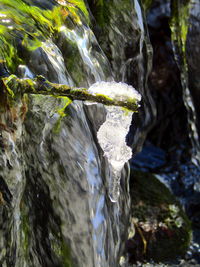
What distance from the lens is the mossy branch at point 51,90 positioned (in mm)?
2119

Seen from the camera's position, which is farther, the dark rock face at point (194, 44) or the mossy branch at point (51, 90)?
the dark rock face at point (194, 44)

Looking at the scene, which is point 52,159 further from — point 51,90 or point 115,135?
point 51,90

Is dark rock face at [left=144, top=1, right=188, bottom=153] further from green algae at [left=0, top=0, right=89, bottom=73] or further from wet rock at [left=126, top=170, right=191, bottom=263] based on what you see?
green algae at [left=0, top=0, right=89, bottom=73]

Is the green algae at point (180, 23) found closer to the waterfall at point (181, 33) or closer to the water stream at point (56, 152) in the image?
the waterfall at point (181, 33)

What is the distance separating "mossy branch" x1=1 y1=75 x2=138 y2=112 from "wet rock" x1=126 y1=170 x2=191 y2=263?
2058 mm

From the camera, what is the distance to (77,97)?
7.13ft

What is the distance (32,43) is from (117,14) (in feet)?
3.69

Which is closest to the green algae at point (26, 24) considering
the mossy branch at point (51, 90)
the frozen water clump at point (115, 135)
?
the mossy branch at point (51, 90)

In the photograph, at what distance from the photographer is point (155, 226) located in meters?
4.10

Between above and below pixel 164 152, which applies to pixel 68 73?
above

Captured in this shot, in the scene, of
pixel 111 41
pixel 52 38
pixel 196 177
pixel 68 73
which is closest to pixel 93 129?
pixel 68 73

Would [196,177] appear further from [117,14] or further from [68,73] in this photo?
[68,73]

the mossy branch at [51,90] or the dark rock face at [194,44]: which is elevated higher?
the mossy branch at [51,90]

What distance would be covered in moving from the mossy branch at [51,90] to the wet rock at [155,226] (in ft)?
6.75
